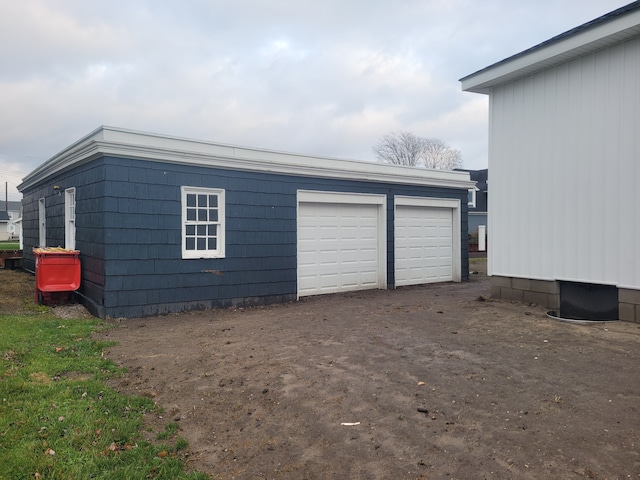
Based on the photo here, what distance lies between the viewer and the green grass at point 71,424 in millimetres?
3125

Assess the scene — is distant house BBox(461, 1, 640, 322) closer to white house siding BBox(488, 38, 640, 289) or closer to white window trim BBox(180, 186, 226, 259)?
white house siding BBox(488, 38, 640, 289)

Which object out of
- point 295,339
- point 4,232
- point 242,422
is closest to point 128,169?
point 295,339

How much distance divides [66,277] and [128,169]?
2.83 metres

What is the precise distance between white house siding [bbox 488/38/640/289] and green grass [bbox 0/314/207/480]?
6695 mm

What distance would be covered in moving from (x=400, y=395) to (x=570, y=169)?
5531mm

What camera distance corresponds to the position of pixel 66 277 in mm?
9430

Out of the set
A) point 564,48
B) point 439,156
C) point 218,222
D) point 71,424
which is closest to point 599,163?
point 564,48

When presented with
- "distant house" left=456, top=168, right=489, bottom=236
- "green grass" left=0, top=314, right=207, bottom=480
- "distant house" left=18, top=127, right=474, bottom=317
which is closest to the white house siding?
"distant house" left=18, top=127, right=474, bottom=317

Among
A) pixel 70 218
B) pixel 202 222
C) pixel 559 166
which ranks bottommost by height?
pixel 202 222

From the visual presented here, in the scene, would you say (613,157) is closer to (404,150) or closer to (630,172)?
(630,172)

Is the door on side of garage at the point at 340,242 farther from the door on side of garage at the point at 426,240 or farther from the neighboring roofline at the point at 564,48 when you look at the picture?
the neighboring roofline at the point at 564,48

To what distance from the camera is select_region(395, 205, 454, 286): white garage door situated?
12398 millimetres

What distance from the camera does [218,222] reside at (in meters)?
9.45

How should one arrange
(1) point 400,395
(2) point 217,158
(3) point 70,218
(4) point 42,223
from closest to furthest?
(1) point 400,395 < (2) point 217,158 < (3) point 70,218 < (4) point 42,223
